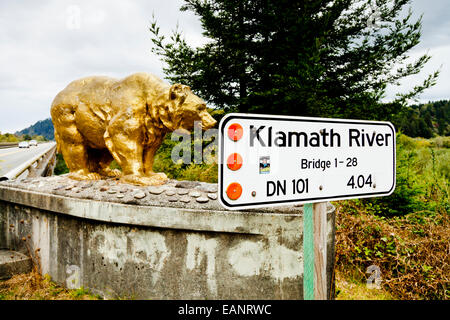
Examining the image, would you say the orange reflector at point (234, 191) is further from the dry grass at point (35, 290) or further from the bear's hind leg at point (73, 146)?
the bear's hind leg at point (73, 146)

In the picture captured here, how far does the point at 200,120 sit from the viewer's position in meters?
3.61

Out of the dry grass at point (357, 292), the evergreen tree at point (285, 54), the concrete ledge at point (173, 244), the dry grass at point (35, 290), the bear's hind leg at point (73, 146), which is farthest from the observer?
the evergreen tree at point (285, 54)

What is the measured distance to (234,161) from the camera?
1320 mm

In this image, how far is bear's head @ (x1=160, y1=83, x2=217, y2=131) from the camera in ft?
11.8

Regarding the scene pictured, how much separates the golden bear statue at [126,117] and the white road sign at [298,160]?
2089mm

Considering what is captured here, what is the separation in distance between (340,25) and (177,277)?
284 inches

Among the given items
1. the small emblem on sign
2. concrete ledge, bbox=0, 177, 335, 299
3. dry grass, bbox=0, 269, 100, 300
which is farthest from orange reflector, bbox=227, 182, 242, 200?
dry grass, bbox=0, 269, 100, 300

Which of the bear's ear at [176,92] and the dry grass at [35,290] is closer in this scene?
the dry grass at [35,290]

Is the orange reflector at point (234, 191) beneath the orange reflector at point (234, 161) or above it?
beneath

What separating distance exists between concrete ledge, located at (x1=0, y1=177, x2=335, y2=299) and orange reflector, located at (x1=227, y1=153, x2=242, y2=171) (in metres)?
1.54

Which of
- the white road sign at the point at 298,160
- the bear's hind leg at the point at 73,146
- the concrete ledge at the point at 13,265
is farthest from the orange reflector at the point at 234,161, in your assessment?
the concrete ledge at the point at 13,265

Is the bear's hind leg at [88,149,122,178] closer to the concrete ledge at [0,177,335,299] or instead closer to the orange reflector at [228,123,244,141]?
the concrete ledge at [0,177,335,299]

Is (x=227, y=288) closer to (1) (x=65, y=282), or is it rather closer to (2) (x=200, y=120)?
(2) (x=200, y=120)

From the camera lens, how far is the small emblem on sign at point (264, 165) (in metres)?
1.37
